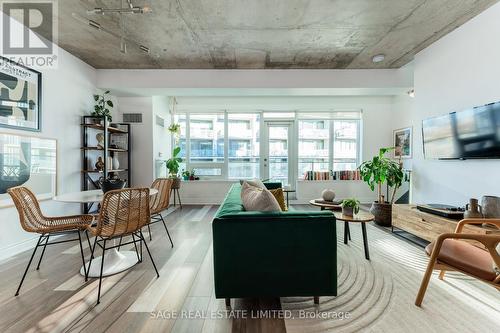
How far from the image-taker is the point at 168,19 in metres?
2.64

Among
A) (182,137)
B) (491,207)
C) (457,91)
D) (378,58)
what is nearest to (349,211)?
(491,207)

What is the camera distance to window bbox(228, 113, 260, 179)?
5.92 m

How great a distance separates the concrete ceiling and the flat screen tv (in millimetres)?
1164

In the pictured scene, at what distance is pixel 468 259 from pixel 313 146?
4.51 m

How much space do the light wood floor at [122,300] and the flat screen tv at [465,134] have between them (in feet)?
9.40

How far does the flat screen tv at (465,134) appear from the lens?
2398 millimetres

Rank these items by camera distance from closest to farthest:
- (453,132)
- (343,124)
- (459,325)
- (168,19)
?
(459,325), (168,19), (453,132), (343,124)

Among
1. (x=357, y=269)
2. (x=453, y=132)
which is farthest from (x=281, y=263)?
(x=453, y=132)

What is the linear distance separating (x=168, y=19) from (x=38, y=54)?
6.50 ft

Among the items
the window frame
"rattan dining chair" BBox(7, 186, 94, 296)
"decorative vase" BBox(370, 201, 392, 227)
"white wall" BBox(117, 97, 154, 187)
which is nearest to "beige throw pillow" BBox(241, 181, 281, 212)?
"rattan dining chair" BBox(7, 186, 94, 296)

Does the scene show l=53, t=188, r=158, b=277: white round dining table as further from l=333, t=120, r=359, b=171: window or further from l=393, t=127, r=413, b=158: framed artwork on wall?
l=393, t=127, r=413, b=158: framed artwork on wall

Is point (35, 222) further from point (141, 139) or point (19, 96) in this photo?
point (141, 139)

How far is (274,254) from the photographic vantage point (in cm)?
159

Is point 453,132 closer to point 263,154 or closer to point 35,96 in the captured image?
point 263,154
